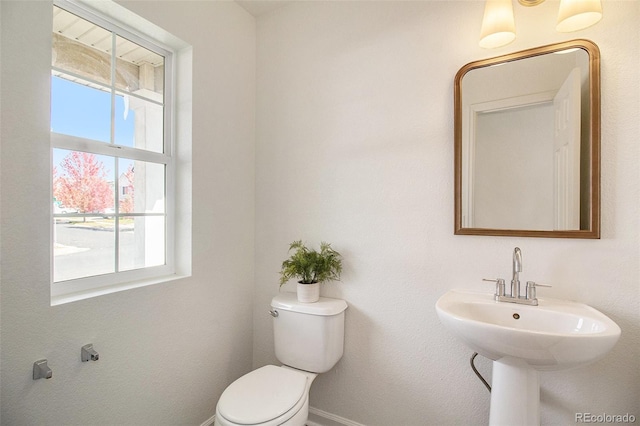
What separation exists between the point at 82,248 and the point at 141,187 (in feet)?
1.30

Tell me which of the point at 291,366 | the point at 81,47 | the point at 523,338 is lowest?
the point at 291,366

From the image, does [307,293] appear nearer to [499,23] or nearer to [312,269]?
[312,269]

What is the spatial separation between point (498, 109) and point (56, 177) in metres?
1.95

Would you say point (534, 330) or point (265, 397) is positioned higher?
point (534, 330)

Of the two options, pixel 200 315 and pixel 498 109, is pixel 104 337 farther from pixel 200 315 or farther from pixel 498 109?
pixel 498 109

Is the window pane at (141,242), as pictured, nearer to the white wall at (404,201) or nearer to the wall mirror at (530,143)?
the white wall at (404,201)

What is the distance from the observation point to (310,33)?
1891mm

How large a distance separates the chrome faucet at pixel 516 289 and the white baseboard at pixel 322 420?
42.7 inches

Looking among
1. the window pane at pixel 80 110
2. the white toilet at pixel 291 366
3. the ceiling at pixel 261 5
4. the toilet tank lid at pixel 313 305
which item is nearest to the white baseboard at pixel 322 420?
the white toilet at pixel 291 366

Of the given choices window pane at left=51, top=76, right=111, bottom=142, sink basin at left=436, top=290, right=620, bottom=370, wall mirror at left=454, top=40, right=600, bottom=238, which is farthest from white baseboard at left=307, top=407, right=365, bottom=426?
window pane at left=51, top=76, right=111, bottom=142

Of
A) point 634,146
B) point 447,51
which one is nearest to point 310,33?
point 447,51

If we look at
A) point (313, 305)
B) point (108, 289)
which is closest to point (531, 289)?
point (313, 305)

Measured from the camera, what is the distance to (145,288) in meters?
1.46

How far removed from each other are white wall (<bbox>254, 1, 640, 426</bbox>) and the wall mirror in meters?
0.05
